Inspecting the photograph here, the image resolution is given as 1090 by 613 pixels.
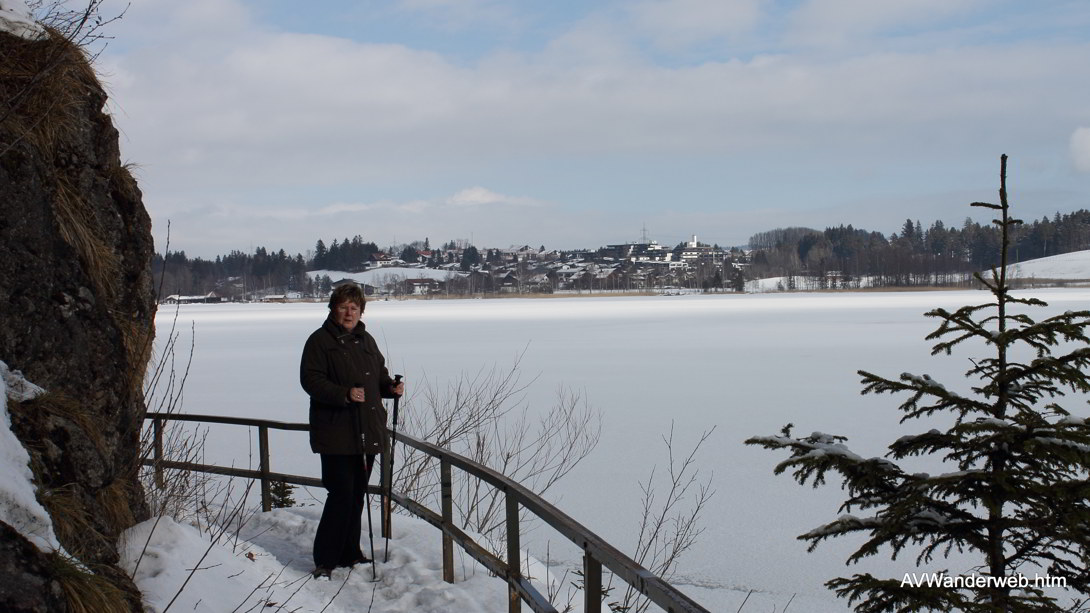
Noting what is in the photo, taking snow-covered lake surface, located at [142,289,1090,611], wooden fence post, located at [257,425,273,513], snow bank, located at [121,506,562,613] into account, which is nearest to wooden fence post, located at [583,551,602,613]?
snow bank, located at [121,506,562,613]

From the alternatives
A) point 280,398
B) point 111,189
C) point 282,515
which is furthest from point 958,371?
point 111,189

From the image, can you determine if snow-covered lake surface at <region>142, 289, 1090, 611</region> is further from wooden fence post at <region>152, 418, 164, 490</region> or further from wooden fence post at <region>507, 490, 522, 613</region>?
wooden fence post at <region>152, 418, 164, 490</region>

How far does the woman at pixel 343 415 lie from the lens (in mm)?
4707

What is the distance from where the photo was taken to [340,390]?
15.2 ft

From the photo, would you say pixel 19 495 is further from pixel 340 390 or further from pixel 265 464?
pixel 265 464

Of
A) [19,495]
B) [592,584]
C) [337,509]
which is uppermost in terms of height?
[19,495]

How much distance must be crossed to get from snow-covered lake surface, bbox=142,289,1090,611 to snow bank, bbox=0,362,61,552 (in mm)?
902

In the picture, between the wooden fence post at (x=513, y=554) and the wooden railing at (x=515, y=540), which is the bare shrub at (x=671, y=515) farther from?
the wooden fence post at (x=513, y=554)

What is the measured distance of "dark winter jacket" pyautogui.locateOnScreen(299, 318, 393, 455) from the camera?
15.3 feet

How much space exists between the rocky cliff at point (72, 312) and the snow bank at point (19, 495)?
0.08 metres

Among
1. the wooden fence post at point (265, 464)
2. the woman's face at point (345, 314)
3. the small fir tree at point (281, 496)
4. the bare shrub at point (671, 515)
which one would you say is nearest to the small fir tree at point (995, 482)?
the woman's face at point (345, 314)

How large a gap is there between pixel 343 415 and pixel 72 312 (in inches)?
59.7

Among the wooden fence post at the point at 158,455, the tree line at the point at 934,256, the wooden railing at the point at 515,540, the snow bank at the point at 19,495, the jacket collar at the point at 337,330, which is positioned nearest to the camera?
the wooden railing at the point at 515,540

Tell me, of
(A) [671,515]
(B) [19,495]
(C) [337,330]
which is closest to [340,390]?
(C) [337,330]
